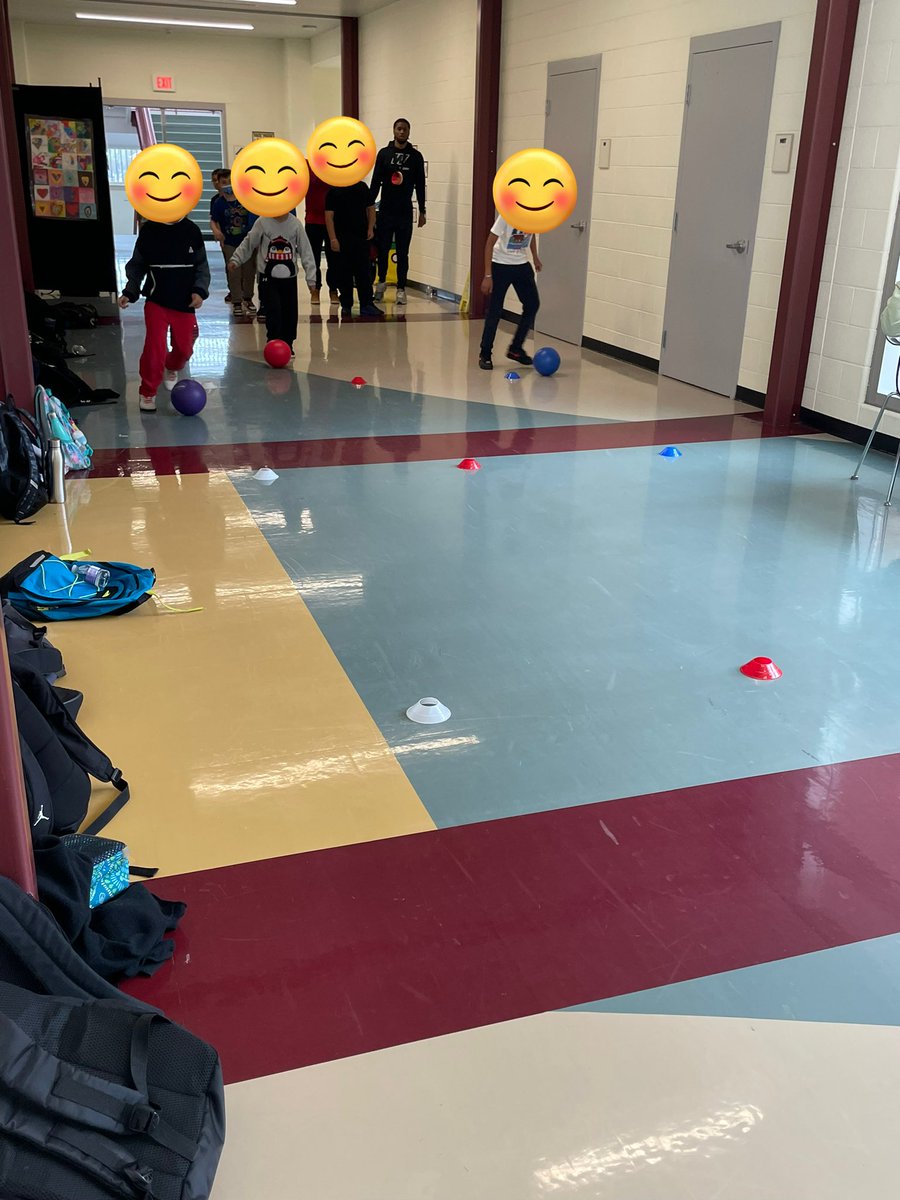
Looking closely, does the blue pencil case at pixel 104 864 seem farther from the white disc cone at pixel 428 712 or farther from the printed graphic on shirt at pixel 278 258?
the printed graphic on shirt at pixel 278 258

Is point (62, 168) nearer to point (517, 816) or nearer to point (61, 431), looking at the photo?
point (61, 431)

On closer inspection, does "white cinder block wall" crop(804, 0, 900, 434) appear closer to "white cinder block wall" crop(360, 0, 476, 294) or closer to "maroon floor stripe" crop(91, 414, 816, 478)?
"maroon floor stripe" crop(91, 414, 816, 478)

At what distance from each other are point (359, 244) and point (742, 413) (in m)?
5.84

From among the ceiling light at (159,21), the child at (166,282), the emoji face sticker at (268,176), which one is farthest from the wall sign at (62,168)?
the ceiling light at (159,21)

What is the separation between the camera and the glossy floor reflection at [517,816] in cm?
206

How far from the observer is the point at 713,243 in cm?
848

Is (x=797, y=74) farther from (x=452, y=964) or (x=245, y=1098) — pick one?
(x=245, y=1098)

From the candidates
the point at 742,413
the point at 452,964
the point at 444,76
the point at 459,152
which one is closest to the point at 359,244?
the point at 459,152

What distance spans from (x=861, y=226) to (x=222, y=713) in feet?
18.2

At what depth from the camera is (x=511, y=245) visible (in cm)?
892

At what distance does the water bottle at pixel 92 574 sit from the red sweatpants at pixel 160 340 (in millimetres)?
3217

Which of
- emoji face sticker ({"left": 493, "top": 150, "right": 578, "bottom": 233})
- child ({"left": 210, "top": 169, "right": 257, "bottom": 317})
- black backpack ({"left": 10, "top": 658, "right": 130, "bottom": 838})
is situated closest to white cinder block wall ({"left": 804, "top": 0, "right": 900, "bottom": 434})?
emoji face sticker ({"left": 493, "top": 150, "right": 578, "bottom": 233})

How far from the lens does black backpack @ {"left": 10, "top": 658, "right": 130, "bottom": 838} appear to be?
8.89ft

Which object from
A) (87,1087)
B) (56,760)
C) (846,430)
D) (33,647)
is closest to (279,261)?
(846,430)
